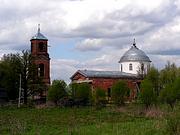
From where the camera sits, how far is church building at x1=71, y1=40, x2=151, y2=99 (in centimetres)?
8944

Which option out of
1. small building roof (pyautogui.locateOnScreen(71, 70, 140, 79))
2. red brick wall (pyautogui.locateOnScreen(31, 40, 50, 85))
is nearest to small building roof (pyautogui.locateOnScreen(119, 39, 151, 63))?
small building roof (pyautogui.locateOnScreen(71, 70, 140, 79))

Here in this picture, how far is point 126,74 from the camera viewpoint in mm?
94875

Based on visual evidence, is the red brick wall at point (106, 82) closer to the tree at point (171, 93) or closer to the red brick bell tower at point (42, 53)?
the red brick bell tower at point (42, 53)

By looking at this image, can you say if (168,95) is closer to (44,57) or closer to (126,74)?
(126,74)

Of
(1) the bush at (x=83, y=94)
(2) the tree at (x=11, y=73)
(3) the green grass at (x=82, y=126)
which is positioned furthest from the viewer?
(2) the tree at (x=11, y=73)

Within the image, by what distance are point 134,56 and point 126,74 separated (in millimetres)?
7220

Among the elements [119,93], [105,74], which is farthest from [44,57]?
[119,93]

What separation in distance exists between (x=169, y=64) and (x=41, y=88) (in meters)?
26.1

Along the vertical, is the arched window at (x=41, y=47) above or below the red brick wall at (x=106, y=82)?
above

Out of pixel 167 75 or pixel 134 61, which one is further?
pixel 134 61

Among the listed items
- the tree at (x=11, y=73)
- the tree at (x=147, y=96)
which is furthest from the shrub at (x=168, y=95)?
the tree at (x=11, y=73)

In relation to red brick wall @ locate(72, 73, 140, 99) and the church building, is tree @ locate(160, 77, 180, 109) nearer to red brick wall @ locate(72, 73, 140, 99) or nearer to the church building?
the church building

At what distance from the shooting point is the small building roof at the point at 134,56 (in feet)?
330

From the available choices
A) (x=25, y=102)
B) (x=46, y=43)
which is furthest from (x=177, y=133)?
(x=46, y=43)
